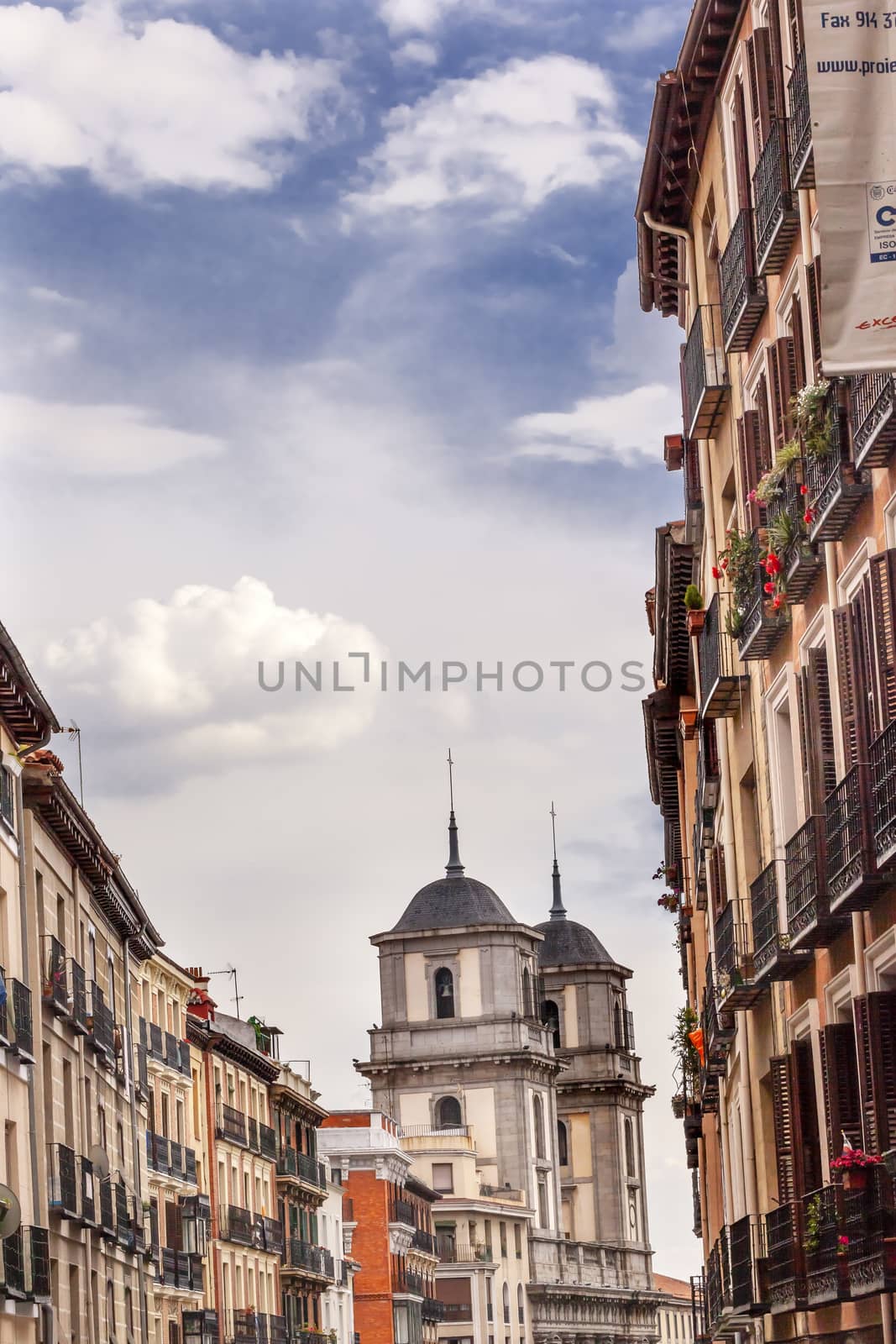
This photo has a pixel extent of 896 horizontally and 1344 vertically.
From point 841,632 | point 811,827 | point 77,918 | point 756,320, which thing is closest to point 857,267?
point 841,632

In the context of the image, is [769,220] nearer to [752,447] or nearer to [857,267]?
[752,447]

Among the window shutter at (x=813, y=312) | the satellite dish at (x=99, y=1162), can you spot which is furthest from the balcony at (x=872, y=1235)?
the satellite dish at (x=99, y=1162)

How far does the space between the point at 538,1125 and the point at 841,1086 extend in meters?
116

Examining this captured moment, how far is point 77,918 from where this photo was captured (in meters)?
45.4

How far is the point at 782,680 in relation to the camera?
24516mm

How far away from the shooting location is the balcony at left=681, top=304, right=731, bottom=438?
93.7 ft

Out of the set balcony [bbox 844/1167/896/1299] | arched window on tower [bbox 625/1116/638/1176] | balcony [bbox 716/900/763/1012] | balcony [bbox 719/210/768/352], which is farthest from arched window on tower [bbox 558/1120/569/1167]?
balcony [bbox 844/1167/896/1299]

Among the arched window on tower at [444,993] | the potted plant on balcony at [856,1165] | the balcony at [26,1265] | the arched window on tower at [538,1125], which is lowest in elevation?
the potted plant on balcony at [856,1165]

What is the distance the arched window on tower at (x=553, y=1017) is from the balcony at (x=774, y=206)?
432 ft

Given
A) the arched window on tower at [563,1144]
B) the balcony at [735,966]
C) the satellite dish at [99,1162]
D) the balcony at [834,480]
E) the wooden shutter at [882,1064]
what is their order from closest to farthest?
the wooden shutter at [882,1064] < the balcony at [834,480] < the balcony at [735,966] < the satellite dish at [99,1162] < the arched window on tower at [563,1144]

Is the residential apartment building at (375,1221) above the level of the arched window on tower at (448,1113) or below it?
below

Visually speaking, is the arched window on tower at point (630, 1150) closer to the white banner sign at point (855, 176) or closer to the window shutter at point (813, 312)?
the window shutter at point (813, 312)

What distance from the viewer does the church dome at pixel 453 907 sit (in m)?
137

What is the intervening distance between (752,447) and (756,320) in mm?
1614
